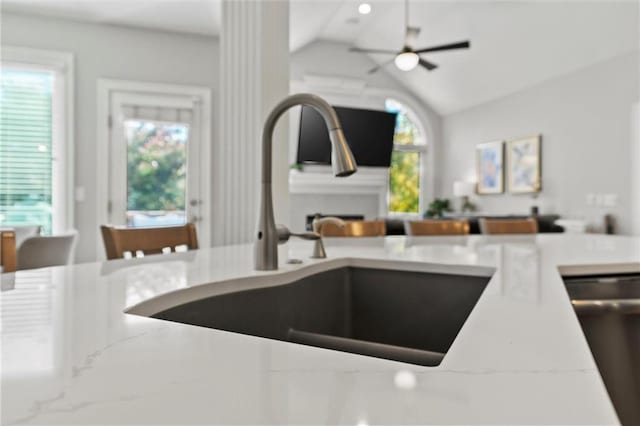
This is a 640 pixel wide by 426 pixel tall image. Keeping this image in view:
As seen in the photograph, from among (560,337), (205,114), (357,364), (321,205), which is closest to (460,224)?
(560,337)

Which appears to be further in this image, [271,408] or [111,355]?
[111,355]

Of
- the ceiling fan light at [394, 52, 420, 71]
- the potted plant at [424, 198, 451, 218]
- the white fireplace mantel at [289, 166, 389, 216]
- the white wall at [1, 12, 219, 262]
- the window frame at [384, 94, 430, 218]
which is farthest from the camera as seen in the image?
the window frame at [384, 94, 430, 218]

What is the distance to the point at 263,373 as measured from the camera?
0.40 m

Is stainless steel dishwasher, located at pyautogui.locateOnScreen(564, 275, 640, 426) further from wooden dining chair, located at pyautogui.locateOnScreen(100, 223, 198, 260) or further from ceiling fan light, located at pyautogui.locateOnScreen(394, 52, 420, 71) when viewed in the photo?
ceiling fan light, located at pyautogui.locateOnScreen(394, 52, 420, 71)

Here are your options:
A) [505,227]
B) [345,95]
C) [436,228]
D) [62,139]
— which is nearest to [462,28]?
[345,95]

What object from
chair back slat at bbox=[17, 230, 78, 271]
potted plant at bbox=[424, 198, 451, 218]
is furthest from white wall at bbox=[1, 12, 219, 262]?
potted plant at bbox=[424, 198, 451, 218]

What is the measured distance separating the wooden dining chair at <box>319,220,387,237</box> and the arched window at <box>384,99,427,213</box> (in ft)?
18.0

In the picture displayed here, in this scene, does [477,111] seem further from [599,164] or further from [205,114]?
[205,114]

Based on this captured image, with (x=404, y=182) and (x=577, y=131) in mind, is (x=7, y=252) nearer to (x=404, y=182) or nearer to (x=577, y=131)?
(x=577, y=131)

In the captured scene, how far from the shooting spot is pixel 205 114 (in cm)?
489

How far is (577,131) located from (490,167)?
1.52 metres

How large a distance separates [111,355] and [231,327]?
421 millimetres

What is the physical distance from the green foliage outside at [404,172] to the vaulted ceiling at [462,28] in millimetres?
595

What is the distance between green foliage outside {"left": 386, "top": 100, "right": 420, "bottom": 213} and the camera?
768 centimetres
